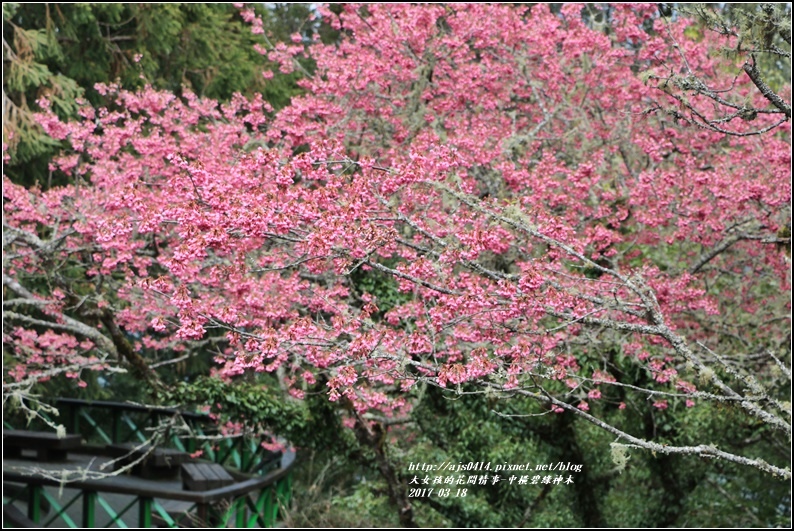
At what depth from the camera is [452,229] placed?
5.11 meters

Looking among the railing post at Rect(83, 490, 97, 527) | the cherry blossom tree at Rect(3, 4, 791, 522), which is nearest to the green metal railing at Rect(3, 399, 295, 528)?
the railing post at Rect(83, 490, 97, 527)

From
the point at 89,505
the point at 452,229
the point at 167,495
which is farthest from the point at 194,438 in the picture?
the point at 452,229

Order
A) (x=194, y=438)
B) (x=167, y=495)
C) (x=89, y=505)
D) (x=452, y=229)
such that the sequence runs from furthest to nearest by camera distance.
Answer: (x=194, y=438)
(x=89, y=505)
(x=167, y=495)
(x=452, y=229)

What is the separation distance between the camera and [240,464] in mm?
10523

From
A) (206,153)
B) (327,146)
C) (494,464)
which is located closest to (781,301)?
(494,464)

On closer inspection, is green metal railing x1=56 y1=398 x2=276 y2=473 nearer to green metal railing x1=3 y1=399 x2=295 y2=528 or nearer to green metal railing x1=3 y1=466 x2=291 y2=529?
green metal railing x1=3 y1=399 x2=295 y2=528

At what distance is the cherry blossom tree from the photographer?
471cm

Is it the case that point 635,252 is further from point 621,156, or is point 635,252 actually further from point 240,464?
point 240,464

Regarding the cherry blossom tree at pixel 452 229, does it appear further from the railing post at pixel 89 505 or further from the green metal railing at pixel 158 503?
the railing post at pixel 89 505

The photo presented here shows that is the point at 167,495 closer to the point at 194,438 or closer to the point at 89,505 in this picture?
the point at 89,505

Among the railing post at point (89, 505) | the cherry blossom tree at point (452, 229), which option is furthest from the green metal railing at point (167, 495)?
the cherry blossom tree at point (452, 229)

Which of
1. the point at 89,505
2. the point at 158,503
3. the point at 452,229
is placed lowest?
the point at 158,503

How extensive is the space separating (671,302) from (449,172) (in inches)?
93.0

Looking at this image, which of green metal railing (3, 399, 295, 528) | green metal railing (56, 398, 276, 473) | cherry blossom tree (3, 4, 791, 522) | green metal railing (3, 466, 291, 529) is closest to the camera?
cherry blossom tree (3, 4, 791, 522)
